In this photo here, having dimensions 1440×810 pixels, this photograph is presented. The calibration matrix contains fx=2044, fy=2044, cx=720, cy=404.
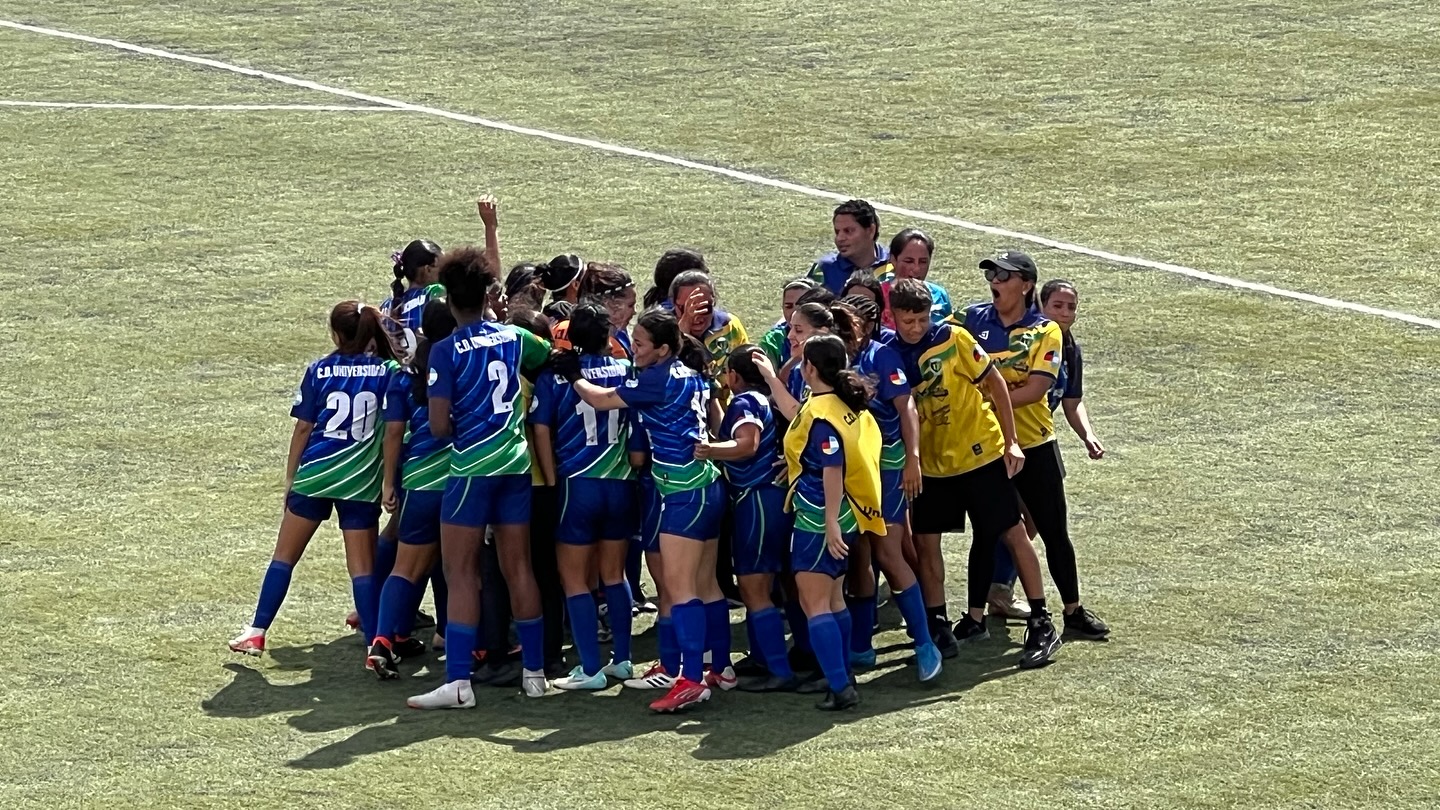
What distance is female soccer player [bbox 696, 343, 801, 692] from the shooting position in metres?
8.95

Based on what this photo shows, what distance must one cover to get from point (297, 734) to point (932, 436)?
318 cm

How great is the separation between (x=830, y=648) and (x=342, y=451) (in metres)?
2.48

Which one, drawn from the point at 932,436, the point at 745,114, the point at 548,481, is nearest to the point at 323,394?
the point at 548,481

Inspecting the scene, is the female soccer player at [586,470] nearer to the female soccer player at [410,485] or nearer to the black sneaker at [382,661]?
the female soccer player at [410,485]

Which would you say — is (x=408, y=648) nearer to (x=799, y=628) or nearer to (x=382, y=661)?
(x=382, y=661)

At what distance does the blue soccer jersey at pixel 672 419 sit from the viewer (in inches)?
351

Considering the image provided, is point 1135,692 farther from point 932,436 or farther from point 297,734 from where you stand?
point 297,734

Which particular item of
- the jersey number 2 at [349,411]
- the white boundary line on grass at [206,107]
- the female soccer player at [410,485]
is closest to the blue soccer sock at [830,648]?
the female soccer player at [410,485]

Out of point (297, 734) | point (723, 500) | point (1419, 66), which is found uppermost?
point (1419, 66)

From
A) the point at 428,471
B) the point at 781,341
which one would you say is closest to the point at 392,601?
the point at 428,471

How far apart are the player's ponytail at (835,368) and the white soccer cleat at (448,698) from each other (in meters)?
2.08

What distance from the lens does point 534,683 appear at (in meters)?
9.17

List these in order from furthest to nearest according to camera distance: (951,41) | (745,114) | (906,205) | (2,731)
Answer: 1. (951,41)
2. (745,114)
3. (906,205)
4. (2,731)

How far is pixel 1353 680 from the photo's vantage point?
8961mm
